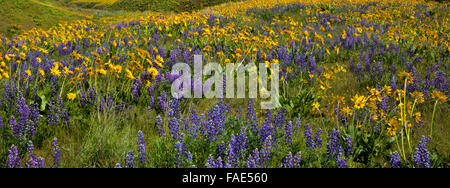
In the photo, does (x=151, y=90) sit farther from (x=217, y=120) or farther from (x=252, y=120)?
(x=252, y=120)

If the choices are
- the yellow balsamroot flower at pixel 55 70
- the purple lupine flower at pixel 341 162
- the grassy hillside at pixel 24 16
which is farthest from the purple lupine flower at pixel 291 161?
the grassy hillside at pixel 24 16

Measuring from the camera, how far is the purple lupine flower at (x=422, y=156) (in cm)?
236

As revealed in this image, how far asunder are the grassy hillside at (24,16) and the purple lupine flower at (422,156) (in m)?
13.6

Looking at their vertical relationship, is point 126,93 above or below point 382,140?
above

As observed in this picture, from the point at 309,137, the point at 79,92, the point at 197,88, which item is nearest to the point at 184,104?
the point at 197,88

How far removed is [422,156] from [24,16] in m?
17.4

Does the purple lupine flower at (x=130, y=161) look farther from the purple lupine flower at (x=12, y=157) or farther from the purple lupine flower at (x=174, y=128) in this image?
the purple lupine flower at (x=12, y=157)

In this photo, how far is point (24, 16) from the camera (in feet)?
50.2

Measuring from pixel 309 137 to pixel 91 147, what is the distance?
71.5 inches

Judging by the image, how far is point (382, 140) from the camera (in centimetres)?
310

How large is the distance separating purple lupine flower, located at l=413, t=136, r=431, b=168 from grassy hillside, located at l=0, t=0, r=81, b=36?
13.6 m

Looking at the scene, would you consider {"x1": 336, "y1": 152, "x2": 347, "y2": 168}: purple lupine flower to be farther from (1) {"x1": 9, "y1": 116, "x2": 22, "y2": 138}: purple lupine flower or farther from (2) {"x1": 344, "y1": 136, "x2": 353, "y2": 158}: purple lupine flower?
(1) {"x1": 9, "y1": 116, "x2": 22, "y2": 138}: purple lupine flower

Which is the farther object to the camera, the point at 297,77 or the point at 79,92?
the point at 297,77
